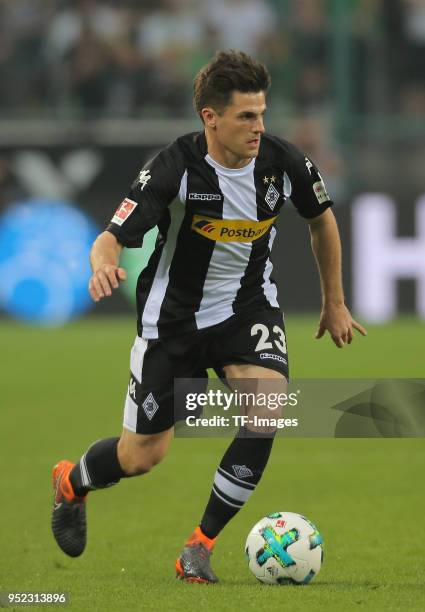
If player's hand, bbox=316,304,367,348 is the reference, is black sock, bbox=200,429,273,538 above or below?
→ below

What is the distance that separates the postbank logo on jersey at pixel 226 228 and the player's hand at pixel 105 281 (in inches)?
27.2

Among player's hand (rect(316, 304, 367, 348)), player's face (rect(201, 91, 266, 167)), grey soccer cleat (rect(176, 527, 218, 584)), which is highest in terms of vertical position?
player's face (rect(201, 91, 266, 167))

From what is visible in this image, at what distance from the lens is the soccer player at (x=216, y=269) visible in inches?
213

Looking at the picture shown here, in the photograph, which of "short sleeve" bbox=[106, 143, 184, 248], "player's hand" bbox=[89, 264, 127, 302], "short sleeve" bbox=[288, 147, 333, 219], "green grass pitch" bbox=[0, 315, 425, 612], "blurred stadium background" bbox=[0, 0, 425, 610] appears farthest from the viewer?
"blurred stadium background" bbox=[0, 0, 425, 610]

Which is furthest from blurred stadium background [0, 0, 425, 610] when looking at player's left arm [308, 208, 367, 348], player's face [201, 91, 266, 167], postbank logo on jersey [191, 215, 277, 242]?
player's face [201, 91, 266, 167]

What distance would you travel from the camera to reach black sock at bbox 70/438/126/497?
5871mm

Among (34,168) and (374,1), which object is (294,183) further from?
(374,1)

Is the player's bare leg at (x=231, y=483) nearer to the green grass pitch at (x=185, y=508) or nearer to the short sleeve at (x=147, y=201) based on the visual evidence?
the green grass pitch at (x=185, y=508)

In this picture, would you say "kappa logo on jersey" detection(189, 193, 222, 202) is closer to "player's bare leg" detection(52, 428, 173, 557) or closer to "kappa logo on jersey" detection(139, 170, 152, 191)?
"kappa logo on jersey" detection(139, 170, 152, 191)

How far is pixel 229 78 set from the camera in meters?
5.39

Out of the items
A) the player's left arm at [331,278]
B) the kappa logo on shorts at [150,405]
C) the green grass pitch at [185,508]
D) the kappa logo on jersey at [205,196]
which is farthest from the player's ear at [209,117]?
the green grass pitch at [185,508]

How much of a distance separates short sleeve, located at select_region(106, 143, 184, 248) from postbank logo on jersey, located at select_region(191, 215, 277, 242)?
0.18 metres

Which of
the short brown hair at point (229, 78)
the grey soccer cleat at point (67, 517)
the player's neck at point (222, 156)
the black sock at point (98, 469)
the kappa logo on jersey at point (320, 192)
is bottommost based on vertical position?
the grey soccer cleat at point (67, 517)

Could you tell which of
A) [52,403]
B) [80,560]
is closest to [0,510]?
[80,560]
